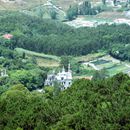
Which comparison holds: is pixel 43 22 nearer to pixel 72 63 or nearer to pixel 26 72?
pixel 72 63

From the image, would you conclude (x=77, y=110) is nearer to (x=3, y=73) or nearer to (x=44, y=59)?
(x=3, y=73)

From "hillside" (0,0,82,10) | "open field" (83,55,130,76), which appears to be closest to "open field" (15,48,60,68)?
"open field" (83,55,130,76)

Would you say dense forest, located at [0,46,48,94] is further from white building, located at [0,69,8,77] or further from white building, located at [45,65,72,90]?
white building, located at [45,65,72,90]

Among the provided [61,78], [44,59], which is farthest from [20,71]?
[44,59]

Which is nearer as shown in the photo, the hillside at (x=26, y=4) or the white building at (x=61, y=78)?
the white building at (x=61, y=78)

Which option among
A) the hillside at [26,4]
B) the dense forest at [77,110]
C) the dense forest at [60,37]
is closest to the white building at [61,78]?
the dense forest at [60,37]

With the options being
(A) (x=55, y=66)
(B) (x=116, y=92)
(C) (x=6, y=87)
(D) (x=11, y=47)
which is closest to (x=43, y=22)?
(D) (x=11, y=47)

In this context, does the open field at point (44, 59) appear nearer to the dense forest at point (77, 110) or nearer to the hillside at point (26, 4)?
the hillside at point (26, 4)
